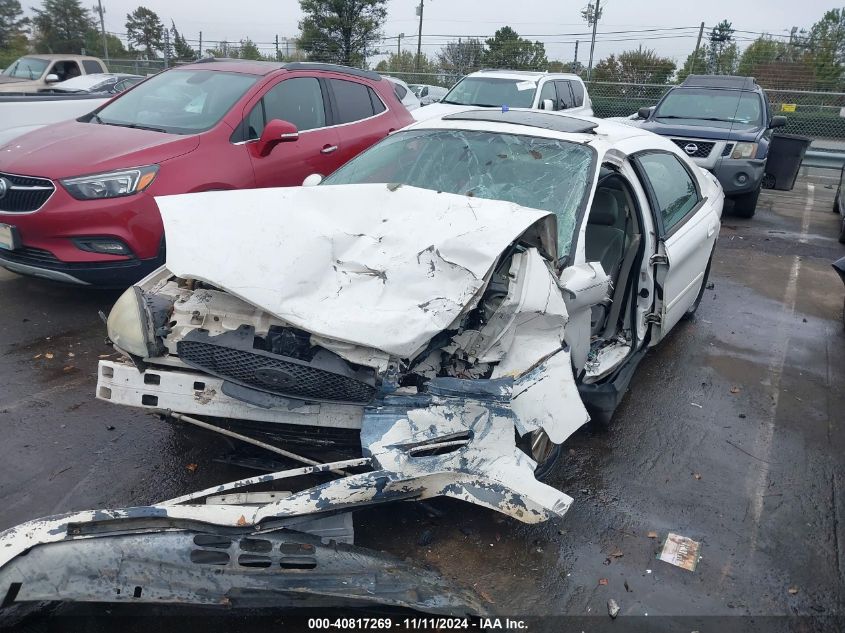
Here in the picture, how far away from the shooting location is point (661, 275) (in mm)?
4047

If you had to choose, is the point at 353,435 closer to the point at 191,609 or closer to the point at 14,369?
the point at 191,609

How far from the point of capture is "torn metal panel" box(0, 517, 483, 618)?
6.97 feet

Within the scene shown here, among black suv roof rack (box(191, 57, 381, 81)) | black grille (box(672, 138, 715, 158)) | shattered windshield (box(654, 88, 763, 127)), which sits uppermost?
black suv roof rack (box(191, 57, 381, 81))

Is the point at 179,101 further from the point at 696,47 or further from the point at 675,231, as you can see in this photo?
the point at 696,47

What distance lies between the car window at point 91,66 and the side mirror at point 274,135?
12.3 m

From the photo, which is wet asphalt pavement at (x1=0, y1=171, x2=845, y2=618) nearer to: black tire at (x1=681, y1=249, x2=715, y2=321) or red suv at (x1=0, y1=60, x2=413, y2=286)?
black tire at (x1=681, y1=249, x2=715, y2=321)

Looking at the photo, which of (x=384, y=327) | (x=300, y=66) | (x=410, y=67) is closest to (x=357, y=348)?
(x=384, y=327)

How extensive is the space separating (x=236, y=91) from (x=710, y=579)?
5.09 metres

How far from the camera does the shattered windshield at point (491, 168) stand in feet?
12.0

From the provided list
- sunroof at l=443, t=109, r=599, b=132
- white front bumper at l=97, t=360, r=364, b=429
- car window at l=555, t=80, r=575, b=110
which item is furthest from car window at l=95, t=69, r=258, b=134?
car window at l=555, t=80, r=575, b=110

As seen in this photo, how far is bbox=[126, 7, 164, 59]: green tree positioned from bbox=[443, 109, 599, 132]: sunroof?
3640 cm

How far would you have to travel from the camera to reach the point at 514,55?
23.2 meters

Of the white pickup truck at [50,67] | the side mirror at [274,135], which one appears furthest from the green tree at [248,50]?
the side mirror at [274,135]

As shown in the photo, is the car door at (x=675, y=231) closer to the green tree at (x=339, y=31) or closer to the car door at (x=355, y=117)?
the car door at (x=355, y=117)
